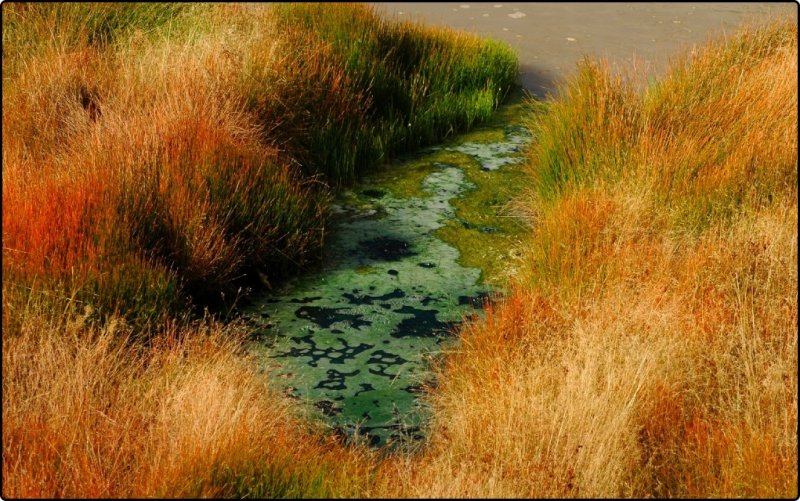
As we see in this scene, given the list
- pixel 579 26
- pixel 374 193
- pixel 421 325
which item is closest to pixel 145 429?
pixel 421 325

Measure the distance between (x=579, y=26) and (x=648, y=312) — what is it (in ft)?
19.3

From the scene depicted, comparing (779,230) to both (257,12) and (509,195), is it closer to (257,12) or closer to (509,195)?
(509,195)

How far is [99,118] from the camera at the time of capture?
19.0ft

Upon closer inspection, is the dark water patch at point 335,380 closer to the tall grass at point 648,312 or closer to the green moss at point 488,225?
the tall grass at point 648,312

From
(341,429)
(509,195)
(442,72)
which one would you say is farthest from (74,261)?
(442,72)

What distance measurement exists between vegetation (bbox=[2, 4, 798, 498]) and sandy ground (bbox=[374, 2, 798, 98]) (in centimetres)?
121

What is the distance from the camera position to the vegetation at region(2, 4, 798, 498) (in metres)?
3.40

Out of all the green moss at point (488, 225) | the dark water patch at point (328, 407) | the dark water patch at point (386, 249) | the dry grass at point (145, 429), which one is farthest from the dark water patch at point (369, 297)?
the dry grass at point (145, 429)

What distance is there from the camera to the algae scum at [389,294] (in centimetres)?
438

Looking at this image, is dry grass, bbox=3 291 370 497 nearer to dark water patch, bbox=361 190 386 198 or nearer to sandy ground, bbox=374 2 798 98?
dark water patch, bbox=361 190 386 198

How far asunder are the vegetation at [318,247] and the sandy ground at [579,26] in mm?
1211

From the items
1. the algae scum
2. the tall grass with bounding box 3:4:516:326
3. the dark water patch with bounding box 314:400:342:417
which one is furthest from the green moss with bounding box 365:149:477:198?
the dark water patch with bounding box 314:400:342:417

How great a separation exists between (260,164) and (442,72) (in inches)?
102

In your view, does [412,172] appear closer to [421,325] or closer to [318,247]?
[318,247]
